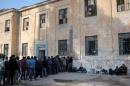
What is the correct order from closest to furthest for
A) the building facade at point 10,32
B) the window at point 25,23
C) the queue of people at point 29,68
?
1. the queue of people at point 29,68
2. the window at point 25,23
3. the building facade at point 10,32

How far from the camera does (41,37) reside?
3103 centimetres

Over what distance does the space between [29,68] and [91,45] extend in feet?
23.4

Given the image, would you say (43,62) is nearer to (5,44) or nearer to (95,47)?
(95,47)

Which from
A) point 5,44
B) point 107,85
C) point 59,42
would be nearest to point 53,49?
point 59,42

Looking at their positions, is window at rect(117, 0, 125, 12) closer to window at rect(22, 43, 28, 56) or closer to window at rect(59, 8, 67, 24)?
window at rect(59, 8, 67, 24)

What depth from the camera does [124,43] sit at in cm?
2295

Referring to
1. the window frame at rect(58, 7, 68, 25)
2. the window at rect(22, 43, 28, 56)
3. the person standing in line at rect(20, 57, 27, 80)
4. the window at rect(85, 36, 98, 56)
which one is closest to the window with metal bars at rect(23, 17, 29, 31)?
the window at rect(22, 43, 28, 56)

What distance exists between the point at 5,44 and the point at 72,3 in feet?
44.9

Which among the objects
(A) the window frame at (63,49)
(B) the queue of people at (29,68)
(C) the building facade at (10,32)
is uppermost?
(C) the building facade at (10,32)

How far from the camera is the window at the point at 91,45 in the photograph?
24998 millimetres

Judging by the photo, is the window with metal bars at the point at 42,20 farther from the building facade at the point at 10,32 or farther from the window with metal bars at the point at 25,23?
the building facade at the point at 10,32

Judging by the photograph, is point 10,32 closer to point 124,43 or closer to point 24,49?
point 24,49

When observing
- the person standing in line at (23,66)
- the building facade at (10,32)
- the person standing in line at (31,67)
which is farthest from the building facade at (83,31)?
the person standing in line at (23,66)

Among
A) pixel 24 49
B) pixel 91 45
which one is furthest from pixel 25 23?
pixel 91 45
